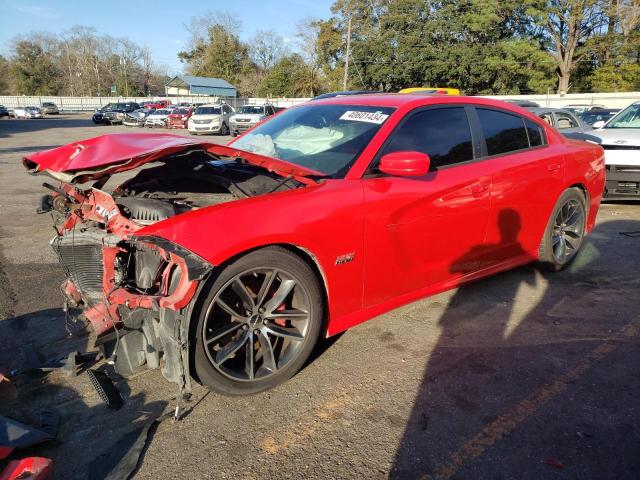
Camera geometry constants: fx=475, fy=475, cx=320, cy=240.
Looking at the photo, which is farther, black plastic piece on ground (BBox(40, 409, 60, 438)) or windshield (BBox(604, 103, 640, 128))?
windshield (BBox(604, 103, 640, 128))

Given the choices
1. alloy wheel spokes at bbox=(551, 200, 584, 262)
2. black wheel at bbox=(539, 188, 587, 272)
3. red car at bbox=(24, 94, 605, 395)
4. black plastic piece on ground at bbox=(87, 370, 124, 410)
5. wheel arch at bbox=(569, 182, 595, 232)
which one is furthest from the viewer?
wheel arch at bbox=(569, 182, 595, 232)

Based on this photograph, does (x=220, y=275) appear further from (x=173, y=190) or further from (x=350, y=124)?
(x=350, y=124)

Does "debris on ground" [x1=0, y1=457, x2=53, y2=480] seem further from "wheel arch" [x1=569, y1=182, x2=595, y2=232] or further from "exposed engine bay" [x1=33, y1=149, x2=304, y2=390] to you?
"wheel arch" [x1=569, y1=182, x2=595, y2=232]

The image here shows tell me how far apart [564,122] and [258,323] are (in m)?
8.96

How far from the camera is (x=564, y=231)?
4770mm

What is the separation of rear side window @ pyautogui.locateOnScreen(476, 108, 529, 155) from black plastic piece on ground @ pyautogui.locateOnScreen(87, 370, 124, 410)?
3158 millimetres

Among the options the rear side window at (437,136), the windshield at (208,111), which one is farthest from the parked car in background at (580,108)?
the windshield at (208,111)

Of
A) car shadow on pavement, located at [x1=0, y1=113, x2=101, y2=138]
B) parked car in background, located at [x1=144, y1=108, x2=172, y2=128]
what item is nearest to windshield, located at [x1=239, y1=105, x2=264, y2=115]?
car shadow on pavement, located at [x1=0, y1=113, x2=101, y2=138]

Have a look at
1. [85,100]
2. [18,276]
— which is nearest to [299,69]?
[85,100]

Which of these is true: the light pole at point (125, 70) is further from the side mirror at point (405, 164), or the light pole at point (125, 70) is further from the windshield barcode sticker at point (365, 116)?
the side mirror at point (405, 164)

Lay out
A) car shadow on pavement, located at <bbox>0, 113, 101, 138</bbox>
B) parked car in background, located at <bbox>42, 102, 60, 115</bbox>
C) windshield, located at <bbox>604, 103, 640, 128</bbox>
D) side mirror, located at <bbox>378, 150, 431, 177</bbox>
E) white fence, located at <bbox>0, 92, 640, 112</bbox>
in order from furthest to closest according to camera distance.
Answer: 1. parked car in background, located at <bbox>42, 102, 60, 115</bbox>
2. white fence, located at <bbox>0, 92, 640, 112</bbox>
3. car shadow on pavement, located at <bbox>0, 113, 101, 138</bbox>
4. windshield, located at <bbox>604, 103, 640, 128</bbox>
5. side mirror, located at <bbox>378, 150, 431, 177</bbox>

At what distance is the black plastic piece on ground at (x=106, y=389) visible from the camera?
2557 millimetres

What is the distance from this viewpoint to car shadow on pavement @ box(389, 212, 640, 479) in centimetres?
223

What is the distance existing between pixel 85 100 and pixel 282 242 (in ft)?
241
